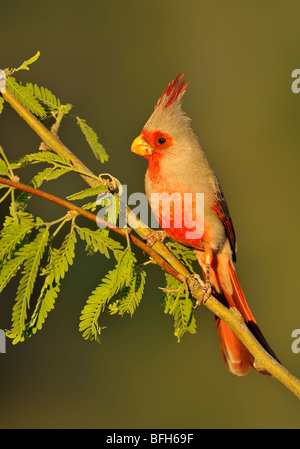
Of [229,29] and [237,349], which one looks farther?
[229,29]

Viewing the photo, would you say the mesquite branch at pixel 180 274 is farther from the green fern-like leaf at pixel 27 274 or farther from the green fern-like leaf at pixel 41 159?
the green fern-like leaf at pixel 27 274

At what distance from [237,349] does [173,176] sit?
36.3 inches

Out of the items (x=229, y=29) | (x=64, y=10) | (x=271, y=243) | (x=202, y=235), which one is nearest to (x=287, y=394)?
(x=271, y=243)

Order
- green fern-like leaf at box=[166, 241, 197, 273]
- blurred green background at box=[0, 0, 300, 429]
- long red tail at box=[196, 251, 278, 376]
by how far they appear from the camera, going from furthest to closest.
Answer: blurred green background at box=[0, 0, 300, 429]
long red tail at box=[196, 251, 278, 376]
green fern-like leaf at box=[166, 241, 197, 273]

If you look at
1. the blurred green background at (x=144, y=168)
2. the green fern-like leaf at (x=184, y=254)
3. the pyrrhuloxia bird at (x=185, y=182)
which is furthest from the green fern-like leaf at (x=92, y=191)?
the blurred green background at (x=144, y=168)

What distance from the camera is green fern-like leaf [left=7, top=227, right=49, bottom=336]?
183 cm

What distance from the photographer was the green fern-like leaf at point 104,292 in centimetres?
195

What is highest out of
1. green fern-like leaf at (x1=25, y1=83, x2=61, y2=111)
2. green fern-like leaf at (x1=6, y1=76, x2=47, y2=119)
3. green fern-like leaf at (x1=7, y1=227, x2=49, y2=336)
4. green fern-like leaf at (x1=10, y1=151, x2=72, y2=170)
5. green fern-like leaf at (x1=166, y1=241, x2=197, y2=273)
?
green fern-like leaf at (x1=25, y1=83, x2=61, y2=111)

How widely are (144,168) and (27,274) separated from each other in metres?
4.42

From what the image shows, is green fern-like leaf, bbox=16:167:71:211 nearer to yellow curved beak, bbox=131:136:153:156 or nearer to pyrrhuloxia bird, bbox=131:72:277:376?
pyrrhuloxia bird, bbox=131:72:277:376

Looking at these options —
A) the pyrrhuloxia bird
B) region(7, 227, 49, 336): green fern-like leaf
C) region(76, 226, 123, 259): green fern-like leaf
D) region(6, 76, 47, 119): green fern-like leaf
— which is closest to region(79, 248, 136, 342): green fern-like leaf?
region(76, 226, 123, 259): green fern-like leaf

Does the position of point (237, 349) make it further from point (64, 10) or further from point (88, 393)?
point (64, 10)

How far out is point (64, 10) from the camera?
307 inches

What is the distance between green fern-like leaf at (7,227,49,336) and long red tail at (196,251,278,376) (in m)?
1.21
